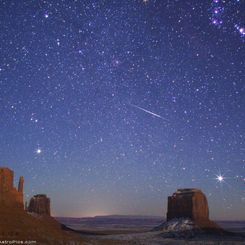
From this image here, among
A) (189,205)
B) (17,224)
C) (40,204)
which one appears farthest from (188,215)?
(17,224)

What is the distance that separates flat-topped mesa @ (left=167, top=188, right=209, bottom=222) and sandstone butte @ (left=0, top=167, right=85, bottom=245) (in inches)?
1893

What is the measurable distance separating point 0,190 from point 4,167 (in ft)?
13.0

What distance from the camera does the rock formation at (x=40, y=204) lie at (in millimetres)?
99250

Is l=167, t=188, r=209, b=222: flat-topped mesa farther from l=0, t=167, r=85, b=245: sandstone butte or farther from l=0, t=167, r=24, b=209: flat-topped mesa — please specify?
l=0, t=167, r=24, b=209: flat-topped mesa

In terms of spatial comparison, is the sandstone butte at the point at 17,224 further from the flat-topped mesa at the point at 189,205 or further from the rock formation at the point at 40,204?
the flat-topped mesa at the point at 189,205

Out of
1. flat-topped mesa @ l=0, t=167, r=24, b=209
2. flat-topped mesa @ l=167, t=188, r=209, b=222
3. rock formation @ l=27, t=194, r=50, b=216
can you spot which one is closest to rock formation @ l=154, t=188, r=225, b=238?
flat-topped mesa @ l=167, t=188, r=209, b=222

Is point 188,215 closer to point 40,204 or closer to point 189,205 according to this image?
point 189,205

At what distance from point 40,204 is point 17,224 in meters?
54.8

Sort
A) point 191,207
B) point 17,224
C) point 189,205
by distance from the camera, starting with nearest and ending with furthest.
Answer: point 17,224 → point 191,207 → point 189,205

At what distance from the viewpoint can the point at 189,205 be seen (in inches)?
3989

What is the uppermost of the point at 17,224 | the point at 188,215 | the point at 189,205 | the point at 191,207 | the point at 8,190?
the point at 8,190

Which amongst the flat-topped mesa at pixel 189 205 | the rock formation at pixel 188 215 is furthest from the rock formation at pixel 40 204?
the flat-topped mesa at pixel 189 205

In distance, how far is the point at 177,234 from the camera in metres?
84.4

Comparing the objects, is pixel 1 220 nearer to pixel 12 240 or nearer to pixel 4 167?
pixel 12 240
